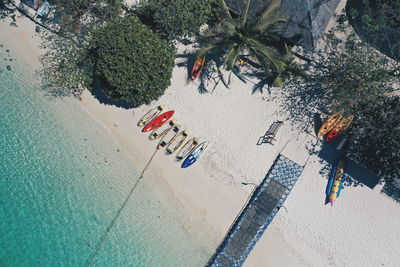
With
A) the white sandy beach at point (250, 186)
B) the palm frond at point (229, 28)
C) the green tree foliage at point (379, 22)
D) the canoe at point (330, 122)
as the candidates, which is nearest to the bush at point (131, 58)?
the white sandy beach at point (250, 186)

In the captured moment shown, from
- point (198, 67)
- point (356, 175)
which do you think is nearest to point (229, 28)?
point (198, 67)

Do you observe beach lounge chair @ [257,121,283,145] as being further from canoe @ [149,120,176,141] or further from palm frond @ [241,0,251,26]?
palm frond @ [241,0,251,26]

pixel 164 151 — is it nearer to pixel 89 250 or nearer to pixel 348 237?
pixel 89 250

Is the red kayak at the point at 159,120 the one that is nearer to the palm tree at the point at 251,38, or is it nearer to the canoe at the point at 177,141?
the canoe at the point at 177,141

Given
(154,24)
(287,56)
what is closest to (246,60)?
(287,56)

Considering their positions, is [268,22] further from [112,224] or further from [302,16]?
[112,224]

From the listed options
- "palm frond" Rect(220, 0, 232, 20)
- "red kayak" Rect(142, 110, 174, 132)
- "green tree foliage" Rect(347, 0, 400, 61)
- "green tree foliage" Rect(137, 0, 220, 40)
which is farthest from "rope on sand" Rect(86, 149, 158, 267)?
"green tree foliage" Rect(347, 0, 400, 61)

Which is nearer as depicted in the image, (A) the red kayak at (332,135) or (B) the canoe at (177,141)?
(A) the red kayak at (332,135)
